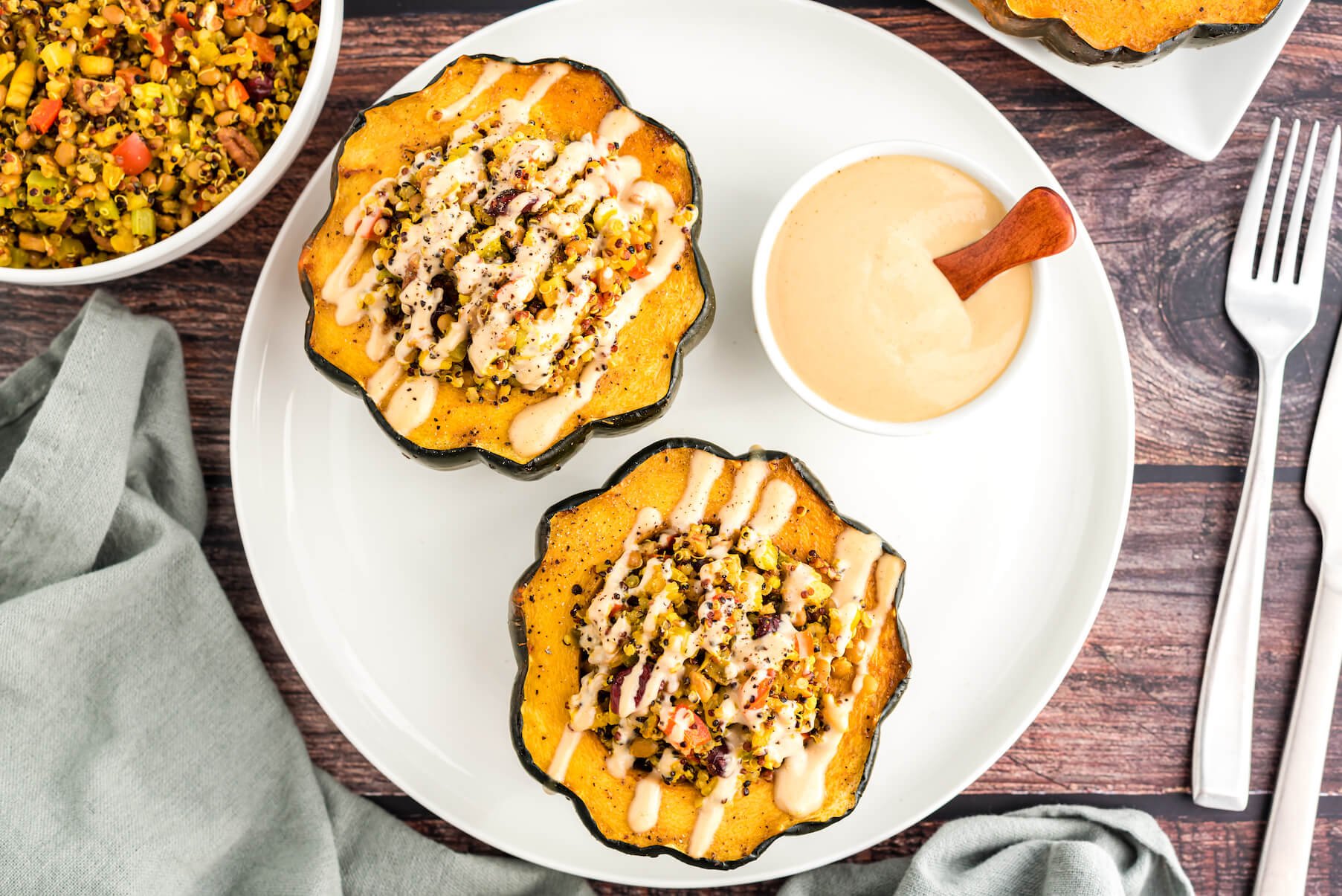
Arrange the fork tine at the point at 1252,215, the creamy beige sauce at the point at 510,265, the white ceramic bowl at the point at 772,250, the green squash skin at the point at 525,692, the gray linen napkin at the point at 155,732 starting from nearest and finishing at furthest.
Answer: the creamy beige sauce at the point at 510,265, the green squash skin at the point at 525,692, the white ceramic bowl at the point at 772,250, the gray linen napkin at the point at 155,732, the fork tine at the point at 1252,215

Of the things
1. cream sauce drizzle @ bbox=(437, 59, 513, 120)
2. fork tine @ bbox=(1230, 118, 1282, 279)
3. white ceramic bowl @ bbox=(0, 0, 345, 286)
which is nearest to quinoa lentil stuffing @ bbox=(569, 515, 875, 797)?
cream sauce drizzle @ bbox=(437, 59, 513, 120)

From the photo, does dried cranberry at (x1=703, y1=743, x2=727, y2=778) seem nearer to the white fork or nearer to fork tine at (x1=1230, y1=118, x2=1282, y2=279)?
the white fork

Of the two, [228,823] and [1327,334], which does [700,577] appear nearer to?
[228,823]

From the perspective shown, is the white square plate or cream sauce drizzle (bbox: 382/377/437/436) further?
the white square plate

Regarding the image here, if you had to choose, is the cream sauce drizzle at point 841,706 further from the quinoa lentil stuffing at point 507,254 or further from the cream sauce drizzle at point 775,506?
the quinoa lentil stuffing at point 507,254

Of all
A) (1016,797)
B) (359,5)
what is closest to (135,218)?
(359,5)

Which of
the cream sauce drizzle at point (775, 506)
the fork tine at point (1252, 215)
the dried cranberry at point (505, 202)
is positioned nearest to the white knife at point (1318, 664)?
the fork tine at point (1252, 215)
